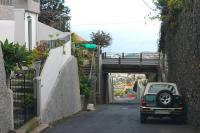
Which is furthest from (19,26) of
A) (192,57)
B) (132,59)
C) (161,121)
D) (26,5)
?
(132,59)

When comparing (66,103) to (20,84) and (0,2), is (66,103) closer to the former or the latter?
(0,2)

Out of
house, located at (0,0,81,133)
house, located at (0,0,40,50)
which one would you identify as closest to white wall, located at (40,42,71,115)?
house, located at (0,0,81,133)

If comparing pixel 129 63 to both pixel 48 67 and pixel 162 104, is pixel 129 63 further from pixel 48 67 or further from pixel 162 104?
pixel 162 104

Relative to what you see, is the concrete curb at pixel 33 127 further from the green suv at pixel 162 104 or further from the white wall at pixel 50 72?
the green suv at pixel 162 104

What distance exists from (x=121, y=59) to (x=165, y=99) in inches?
1676

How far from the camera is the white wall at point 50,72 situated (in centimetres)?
2298

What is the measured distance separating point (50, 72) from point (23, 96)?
498 centimetres

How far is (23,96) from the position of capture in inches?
808

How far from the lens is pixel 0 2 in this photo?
27312mm

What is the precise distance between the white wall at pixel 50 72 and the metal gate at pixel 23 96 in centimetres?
80

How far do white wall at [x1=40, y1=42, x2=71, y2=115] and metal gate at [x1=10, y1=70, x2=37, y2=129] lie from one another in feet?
2.62

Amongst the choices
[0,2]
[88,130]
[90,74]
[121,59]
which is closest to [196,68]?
[88,130]

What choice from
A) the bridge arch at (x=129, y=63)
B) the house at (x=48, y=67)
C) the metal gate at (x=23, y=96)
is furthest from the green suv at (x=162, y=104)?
the bridge arch at (x=129, y=63)

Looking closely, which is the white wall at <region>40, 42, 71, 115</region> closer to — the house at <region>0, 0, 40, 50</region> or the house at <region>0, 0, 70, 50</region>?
the house at <region>0, 0, 70, 50</region>
